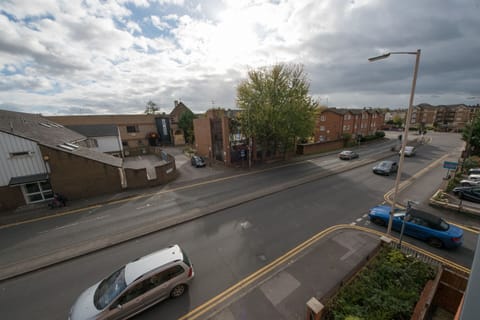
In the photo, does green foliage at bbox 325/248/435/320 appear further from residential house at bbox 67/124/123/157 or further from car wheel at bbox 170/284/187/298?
residential house at bbox 67/124/123/157

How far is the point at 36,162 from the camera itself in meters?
13.9

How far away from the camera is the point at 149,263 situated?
608 cm

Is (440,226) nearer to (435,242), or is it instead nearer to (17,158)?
(435,242)

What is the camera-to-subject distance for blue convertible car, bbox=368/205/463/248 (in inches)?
310

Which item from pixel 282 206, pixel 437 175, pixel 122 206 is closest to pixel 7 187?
pixel 122 206

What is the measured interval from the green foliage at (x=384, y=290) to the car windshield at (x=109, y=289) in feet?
20.3

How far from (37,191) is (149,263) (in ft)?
51.3

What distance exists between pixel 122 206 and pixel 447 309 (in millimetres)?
17843

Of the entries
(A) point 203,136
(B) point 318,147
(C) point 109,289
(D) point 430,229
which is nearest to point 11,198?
(C) point 109,289

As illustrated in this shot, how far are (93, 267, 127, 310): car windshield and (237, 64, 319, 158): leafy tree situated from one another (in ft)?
60.4

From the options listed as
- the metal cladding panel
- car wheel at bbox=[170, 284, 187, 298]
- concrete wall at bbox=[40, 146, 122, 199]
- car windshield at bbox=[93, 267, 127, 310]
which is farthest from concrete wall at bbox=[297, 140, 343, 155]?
the metal cladding panel

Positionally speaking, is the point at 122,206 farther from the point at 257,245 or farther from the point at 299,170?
the point at 299,170

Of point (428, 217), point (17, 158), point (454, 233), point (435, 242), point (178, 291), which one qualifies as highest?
point (17, 158)

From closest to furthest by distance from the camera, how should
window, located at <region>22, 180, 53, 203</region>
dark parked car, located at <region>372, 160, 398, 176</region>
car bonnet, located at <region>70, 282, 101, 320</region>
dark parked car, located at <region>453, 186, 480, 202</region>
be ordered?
car bonnet, located at <region>70, 282, 101, 320</region>
dark parked car, located at <region>453, 186, 480, 202</region>
window, located at <region>22, 180, 53, 203</region>
dark parked car, located at <region>372, 160, 398, 176</region>
